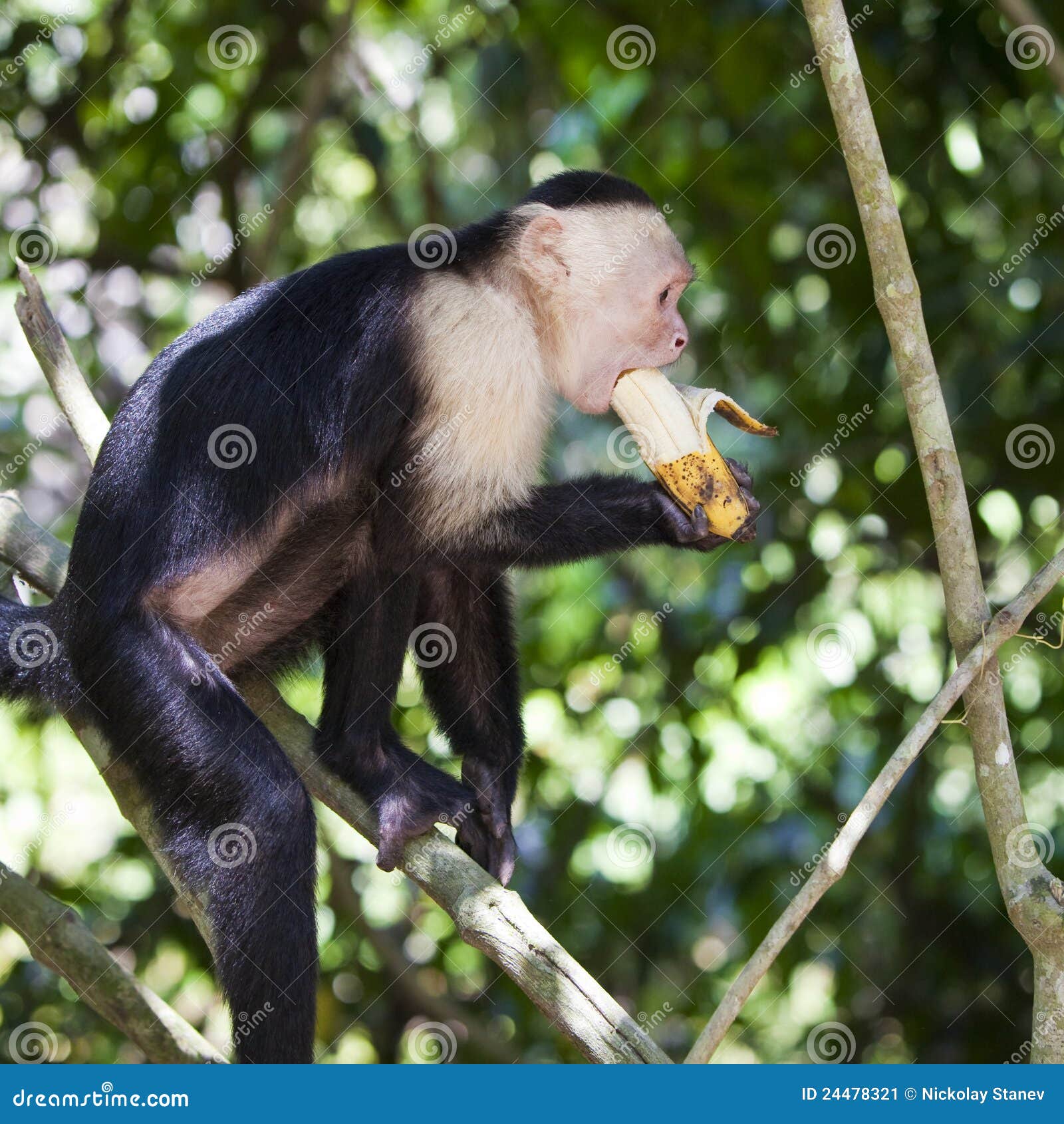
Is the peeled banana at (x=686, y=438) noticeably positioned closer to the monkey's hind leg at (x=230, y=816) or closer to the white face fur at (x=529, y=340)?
the white face fur at (x=529, y=340)

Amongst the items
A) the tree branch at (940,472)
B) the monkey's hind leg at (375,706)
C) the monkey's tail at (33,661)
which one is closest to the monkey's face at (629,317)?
the monkey's hind leg at (375,706)

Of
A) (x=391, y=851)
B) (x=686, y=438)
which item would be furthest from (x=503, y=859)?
(x=686, y=438)

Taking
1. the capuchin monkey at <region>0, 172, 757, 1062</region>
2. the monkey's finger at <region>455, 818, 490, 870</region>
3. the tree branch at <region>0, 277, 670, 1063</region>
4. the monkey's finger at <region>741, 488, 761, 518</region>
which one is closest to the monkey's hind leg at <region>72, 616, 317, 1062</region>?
the capuchin monkey at <region>0, 172, 757, 1062</region>

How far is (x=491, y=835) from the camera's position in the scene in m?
4.51

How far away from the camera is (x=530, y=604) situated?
24.9ft

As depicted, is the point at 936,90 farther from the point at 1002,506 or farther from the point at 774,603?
the point at 774,603

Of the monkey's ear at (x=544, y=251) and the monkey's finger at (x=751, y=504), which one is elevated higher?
the monkey's ear at (x=544, y=251)

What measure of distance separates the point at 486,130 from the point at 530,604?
3.27 m

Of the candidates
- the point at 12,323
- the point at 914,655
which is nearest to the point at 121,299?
the point at 12,323

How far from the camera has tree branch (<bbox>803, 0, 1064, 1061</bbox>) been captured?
3.43 m

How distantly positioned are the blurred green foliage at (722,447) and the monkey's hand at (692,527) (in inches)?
62.6

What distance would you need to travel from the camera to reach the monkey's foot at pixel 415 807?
392 cm

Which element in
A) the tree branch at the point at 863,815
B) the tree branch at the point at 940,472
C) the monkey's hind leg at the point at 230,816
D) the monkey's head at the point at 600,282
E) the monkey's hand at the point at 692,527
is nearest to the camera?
the tree branch at the point at 863,815

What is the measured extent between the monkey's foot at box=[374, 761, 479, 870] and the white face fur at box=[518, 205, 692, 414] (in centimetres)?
139
